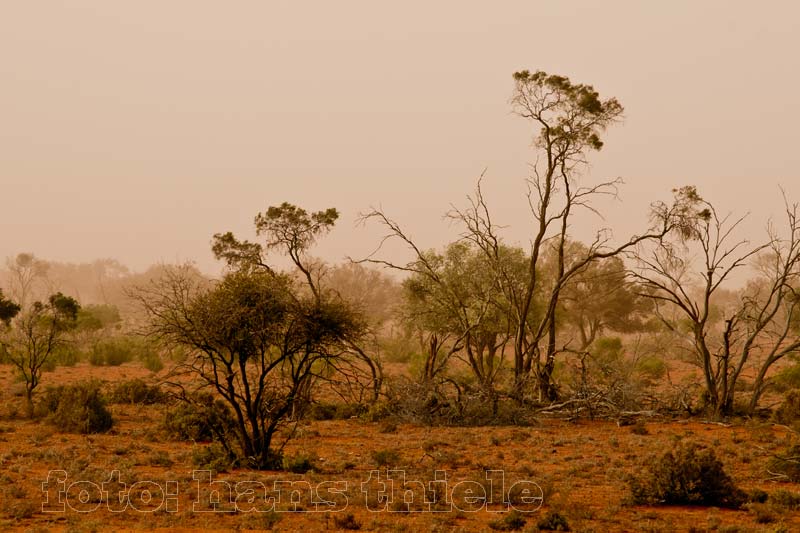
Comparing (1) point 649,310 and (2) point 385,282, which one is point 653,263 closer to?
(1) point 649,310

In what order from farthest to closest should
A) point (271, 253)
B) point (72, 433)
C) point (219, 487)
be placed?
point (271, 253) → point (72, 433) → point (219, 487)

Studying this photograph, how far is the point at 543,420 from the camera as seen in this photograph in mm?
21016

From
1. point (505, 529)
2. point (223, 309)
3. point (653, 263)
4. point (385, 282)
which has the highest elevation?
point (385, 282)

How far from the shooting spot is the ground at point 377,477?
999cm

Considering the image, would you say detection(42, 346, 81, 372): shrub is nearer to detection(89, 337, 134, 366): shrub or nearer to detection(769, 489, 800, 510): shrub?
detection(89, 337, 134, 366): shrub

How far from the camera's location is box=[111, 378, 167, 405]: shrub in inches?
940

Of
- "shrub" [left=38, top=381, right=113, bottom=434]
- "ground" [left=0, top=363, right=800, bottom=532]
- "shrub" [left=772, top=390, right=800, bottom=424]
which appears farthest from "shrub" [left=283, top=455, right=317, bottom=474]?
"shrub" [left=772, top=390, right=800, bottom=424]

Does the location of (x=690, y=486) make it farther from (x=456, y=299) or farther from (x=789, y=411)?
(x=456, y=299)

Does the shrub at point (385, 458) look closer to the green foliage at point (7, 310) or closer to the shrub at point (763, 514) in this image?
the shrub at point (763, 514)

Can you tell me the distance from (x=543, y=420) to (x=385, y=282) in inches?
2175

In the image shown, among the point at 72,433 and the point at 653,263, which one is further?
the point at 653,263

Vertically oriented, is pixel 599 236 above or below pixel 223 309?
above

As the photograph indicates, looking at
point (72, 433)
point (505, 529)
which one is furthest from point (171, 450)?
point (505, 529)

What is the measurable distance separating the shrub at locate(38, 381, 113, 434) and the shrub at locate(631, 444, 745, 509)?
40.5 feet
